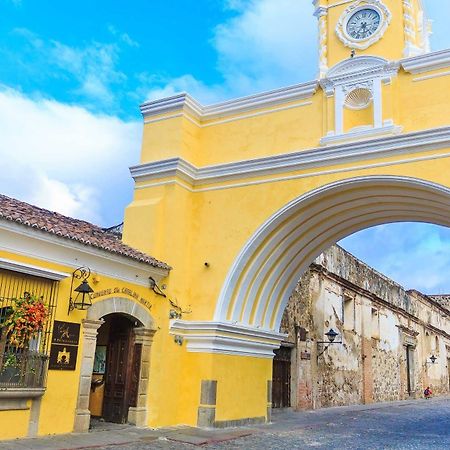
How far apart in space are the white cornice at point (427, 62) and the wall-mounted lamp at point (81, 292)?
6.46m

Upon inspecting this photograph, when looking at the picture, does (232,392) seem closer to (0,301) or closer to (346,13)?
(0,301)

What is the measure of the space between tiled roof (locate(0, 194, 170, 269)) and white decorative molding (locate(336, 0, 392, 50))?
214 inches

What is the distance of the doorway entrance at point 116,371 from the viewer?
10.1 metres

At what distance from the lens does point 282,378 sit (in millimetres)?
15398

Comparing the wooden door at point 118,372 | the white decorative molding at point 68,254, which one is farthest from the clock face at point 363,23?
the wooden door at point 118,372

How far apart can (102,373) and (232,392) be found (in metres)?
2.43

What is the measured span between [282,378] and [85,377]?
7.57 meters

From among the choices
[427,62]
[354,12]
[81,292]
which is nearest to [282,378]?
[81,292]

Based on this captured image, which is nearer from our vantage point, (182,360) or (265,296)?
(182,360)

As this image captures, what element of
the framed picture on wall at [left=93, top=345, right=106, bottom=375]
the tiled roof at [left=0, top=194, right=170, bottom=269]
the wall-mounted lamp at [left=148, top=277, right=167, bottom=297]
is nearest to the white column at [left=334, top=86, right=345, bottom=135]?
the tiled roof at [left=0, top=194, right=170, bottom=269]

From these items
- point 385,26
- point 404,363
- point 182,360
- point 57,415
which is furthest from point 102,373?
point 404,363

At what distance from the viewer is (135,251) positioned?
35.0ft

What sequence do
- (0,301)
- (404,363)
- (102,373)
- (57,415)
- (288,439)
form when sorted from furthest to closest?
(404,363)
(102,373)
(288,439)
(57,415)
(0,301)

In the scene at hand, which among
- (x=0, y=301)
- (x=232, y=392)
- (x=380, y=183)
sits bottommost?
(x=232, y=392)
